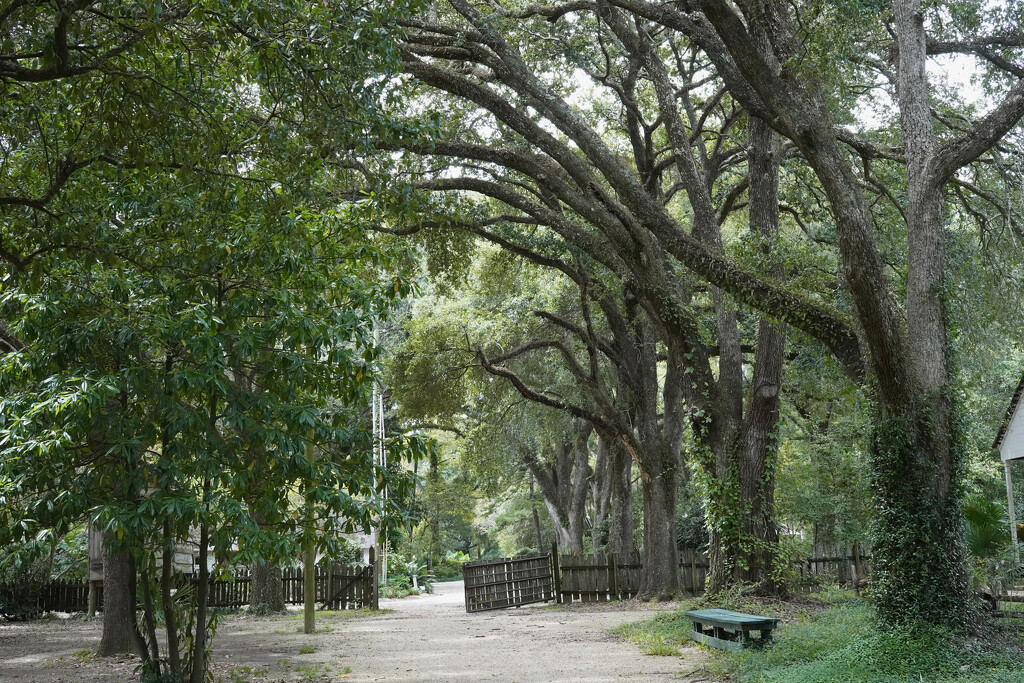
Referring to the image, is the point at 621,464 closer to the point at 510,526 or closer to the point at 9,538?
the point at 9,538

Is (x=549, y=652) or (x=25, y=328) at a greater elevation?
(x=25, y=328)

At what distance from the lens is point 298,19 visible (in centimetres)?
699

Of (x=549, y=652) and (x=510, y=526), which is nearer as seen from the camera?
(x=549, y=652)

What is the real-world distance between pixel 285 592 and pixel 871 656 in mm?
17565

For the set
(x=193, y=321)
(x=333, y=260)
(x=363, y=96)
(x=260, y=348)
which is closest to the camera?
(x=193, y=321)

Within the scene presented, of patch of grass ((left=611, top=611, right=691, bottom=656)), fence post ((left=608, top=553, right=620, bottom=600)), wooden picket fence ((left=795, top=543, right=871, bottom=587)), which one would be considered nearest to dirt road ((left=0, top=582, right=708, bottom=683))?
patch of grass ((left=611, top=611, right=691, bottom=656))

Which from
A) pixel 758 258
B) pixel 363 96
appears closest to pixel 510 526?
pixel 758 258

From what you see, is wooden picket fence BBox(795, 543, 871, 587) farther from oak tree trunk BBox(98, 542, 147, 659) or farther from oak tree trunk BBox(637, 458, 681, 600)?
oak tree trunk BBox(98, 542, 147, 659)

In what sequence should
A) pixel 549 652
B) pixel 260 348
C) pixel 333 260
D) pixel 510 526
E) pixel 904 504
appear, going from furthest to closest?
pixel 510 526 → pixel 549 652 → pixel 904 504 → pixel 333 260 → pixel 260 348

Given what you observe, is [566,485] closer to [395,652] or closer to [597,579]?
[597,579]

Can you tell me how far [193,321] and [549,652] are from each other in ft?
23.9

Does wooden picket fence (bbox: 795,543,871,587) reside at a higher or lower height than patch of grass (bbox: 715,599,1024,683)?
Answer: lower

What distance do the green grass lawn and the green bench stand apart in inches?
6.3

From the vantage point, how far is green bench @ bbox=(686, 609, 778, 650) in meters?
9.10
